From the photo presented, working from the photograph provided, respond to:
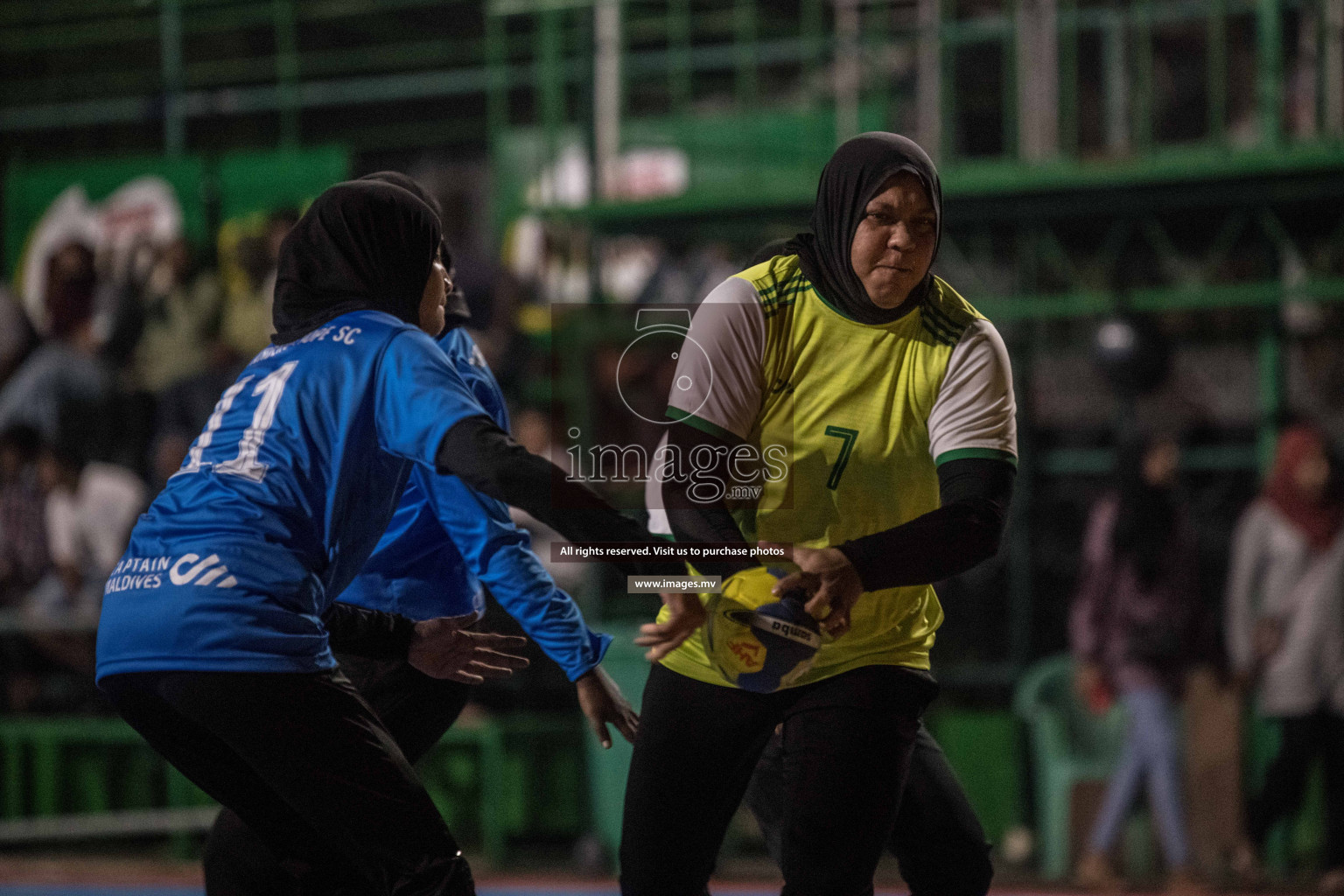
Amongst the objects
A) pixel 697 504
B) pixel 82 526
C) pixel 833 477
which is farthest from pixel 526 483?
pixel 82 526

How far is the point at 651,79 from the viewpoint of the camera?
13.8 m

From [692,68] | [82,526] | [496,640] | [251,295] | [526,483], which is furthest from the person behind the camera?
[692,68]

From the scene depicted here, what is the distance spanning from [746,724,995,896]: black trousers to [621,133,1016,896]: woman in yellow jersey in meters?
0.16

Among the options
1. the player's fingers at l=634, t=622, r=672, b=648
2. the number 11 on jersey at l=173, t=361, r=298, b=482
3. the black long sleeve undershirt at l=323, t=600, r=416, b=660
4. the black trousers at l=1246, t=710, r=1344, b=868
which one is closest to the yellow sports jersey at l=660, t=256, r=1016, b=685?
the player's fingers at l=634, t=622, r=672, b=648

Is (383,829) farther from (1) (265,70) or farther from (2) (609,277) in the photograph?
(1) (265,70)

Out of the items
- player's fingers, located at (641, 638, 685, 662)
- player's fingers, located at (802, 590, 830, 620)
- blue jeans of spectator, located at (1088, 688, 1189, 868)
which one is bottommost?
blue jeans of spectator, located at (1088, 688, 1189, 868)

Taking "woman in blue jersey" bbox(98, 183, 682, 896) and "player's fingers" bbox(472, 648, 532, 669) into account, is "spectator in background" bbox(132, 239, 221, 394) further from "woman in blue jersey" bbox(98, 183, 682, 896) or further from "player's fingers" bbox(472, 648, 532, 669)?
"woman in blue jersey" bbox(98, 183, 682, 896)

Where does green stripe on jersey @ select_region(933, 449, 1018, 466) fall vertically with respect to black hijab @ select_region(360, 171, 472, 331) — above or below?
below

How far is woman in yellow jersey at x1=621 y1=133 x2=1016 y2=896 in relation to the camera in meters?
3.55

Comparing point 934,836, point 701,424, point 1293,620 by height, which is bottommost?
point 1293,620

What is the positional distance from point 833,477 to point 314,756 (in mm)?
1179

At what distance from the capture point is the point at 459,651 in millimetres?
3871

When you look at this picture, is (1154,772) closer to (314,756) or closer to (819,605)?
(819,605)

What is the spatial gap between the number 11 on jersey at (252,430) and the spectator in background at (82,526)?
6.68 meters
